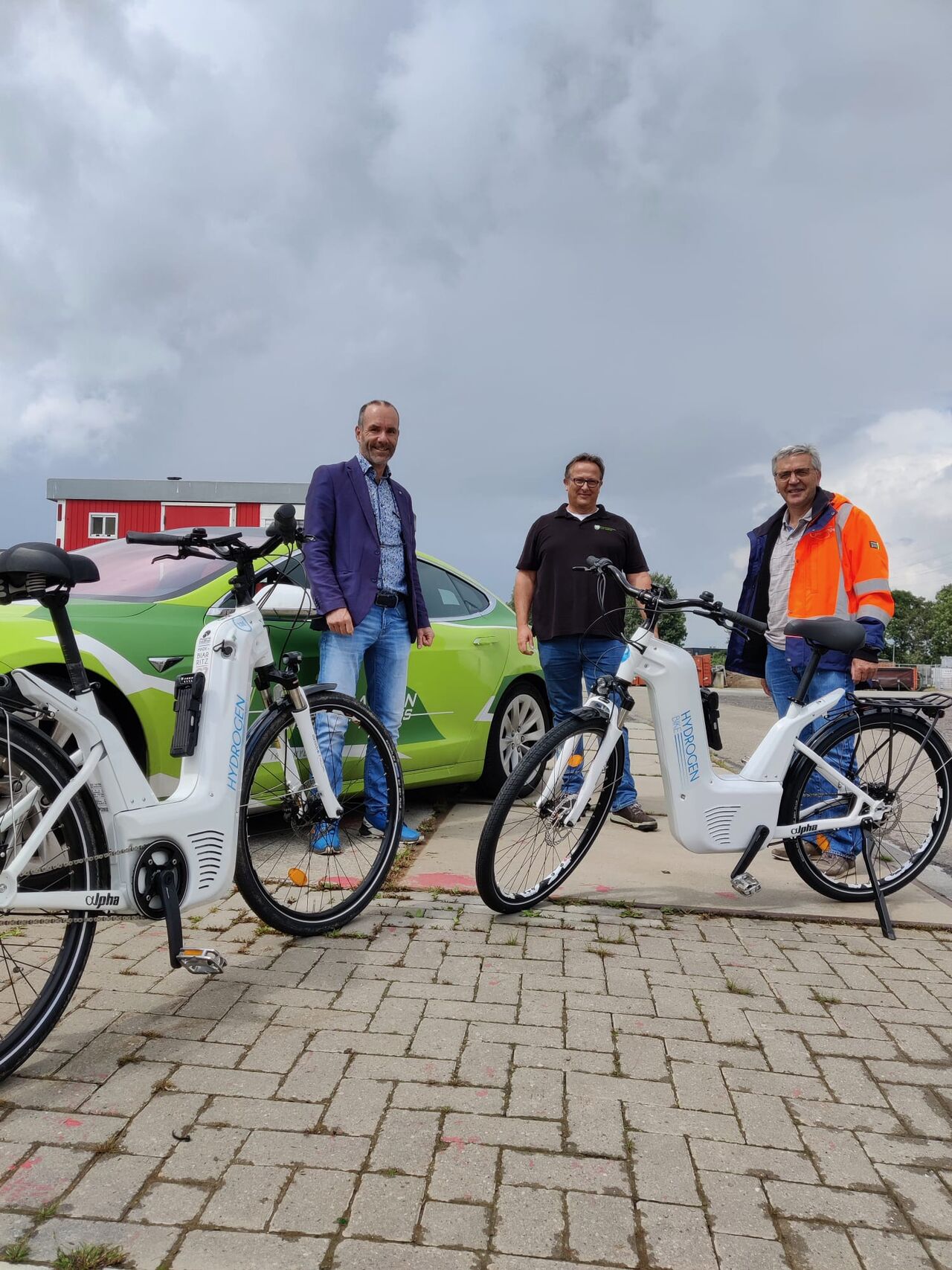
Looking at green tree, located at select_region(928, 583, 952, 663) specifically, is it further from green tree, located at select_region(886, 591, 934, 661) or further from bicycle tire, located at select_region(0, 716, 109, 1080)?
bicycle tire, located at select_region(0, 716, 109, 1080)

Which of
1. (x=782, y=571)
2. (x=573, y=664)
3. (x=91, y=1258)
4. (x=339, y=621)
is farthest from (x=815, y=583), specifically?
(x=91, y=1258)

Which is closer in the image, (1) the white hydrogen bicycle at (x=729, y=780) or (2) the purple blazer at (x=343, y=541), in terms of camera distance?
(1) the white hydrogen bicycle at (x=729, y=780)

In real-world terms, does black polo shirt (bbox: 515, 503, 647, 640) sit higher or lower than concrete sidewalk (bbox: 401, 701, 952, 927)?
higher

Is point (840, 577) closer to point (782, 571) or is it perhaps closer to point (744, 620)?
point (782, 571)

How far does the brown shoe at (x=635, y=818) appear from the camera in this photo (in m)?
5.49

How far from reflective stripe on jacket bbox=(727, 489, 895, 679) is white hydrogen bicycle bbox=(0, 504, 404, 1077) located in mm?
2059

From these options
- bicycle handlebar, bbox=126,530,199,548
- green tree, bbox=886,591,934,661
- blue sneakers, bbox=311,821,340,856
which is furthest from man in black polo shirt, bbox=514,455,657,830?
green tree, bbox=886,591,934,661

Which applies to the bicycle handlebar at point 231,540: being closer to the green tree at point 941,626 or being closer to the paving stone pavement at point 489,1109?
the paving stone pavement at point 489,1109

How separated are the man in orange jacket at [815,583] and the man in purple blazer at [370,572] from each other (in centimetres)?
167

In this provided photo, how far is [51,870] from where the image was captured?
8.13ft

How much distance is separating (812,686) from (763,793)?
85 cm

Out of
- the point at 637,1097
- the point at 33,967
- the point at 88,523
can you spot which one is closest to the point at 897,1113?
the point at 637,1097

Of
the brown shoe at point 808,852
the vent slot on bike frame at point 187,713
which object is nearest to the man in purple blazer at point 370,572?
the vent slot on bike frame at point 187,713

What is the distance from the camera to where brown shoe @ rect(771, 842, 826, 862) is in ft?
14.7
